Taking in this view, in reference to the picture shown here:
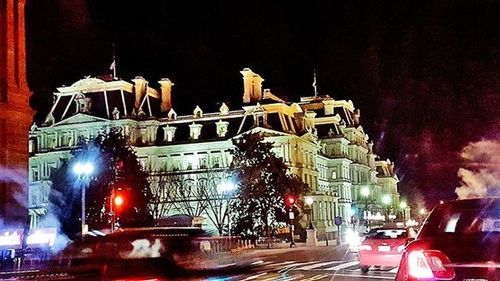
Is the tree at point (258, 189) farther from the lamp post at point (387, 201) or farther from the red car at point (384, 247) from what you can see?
the lamp post at point (387, 201)

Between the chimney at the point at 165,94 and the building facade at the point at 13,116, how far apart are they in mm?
54244

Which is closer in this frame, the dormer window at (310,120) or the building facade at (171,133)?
A: the building facade at (171,133)

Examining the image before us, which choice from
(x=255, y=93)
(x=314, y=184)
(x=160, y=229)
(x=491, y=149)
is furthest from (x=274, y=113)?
(x=160, y=229)

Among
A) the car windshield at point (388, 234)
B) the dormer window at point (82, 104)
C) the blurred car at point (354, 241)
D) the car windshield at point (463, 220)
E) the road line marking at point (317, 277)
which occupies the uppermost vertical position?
the dormer window at point (82, 104)

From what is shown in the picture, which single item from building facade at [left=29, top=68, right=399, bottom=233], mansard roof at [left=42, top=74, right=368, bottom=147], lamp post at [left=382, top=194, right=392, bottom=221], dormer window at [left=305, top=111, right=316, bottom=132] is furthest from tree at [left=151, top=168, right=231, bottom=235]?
lamp post at [left=382, top=194, right=392, bottom=221]

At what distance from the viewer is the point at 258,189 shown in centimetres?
6450

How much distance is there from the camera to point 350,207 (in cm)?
10931

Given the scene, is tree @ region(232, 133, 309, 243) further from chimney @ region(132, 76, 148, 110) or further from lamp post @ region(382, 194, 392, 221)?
lamp post @ region(382, 194, 392, 221)

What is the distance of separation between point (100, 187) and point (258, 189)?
13060mm

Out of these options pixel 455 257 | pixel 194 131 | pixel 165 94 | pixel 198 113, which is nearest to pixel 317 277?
pixel 455 257

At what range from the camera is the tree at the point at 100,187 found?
62281 millimetres

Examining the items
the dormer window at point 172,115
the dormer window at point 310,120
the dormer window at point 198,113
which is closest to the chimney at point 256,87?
the dormer window at point 198,113

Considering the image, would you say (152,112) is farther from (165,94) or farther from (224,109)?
(224,109)

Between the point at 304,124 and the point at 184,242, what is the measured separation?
8624cm
